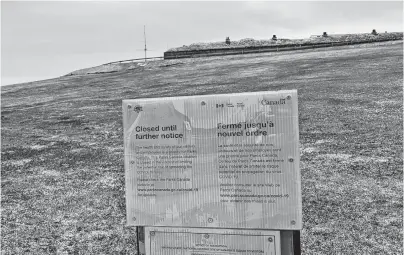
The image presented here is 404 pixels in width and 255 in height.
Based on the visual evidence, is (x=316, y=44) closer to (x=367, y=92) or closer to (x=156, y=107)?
(x=367, y=92)

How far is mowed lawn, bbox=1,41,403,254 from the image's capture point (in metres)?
5.50

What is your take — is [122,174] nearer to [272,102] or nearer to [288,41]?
[272,102]

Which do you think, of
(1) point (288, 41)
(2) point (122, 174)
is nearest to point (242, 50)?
(1) point (288, 41)

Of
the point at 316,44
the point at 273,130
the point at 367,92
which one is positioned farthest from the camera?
the point at 316,44

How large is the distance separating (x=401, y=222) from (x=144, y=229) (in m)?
3.71

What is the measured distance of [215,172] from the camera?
3.10 m

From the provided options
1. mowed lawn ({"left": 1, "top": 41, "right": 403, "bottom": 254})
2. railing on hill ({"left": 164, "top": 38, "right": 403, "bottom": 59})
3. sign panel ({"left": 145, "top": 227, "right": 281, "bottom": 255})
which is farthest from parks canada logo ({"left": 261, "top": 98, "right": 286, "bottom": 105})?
railing on hill ({"left": 164, "top": 38, "right": 403, "bottom": 59})

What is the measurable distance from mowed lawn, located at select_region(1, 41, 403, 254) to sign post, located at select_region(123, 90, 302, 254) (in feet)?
7.32

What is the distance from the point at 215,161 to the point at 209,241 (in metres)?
0.58

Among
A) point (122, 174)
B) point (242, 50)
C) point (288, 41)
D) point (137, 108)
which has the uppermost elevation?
point (288, 41)

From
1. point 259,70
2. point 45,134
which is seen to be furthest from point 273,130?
point 259,70

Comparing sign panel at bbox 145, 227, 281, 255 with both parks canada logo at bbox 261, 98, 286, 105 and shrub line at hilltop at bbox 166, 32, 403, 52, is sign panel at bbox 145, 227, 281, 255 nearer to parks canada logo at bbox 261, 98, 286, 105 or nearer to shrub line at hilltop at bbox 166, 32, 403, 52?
parks canada logo at bbox 261, 98, 286, 105

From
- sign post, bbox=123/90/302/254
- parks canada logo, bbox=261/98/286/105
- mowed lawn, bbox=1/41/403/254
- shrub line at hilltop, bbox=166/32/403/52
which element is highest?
shrub line at hilltop, bbox=166/32/403/52

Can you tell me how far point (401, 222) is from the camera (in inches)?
218
